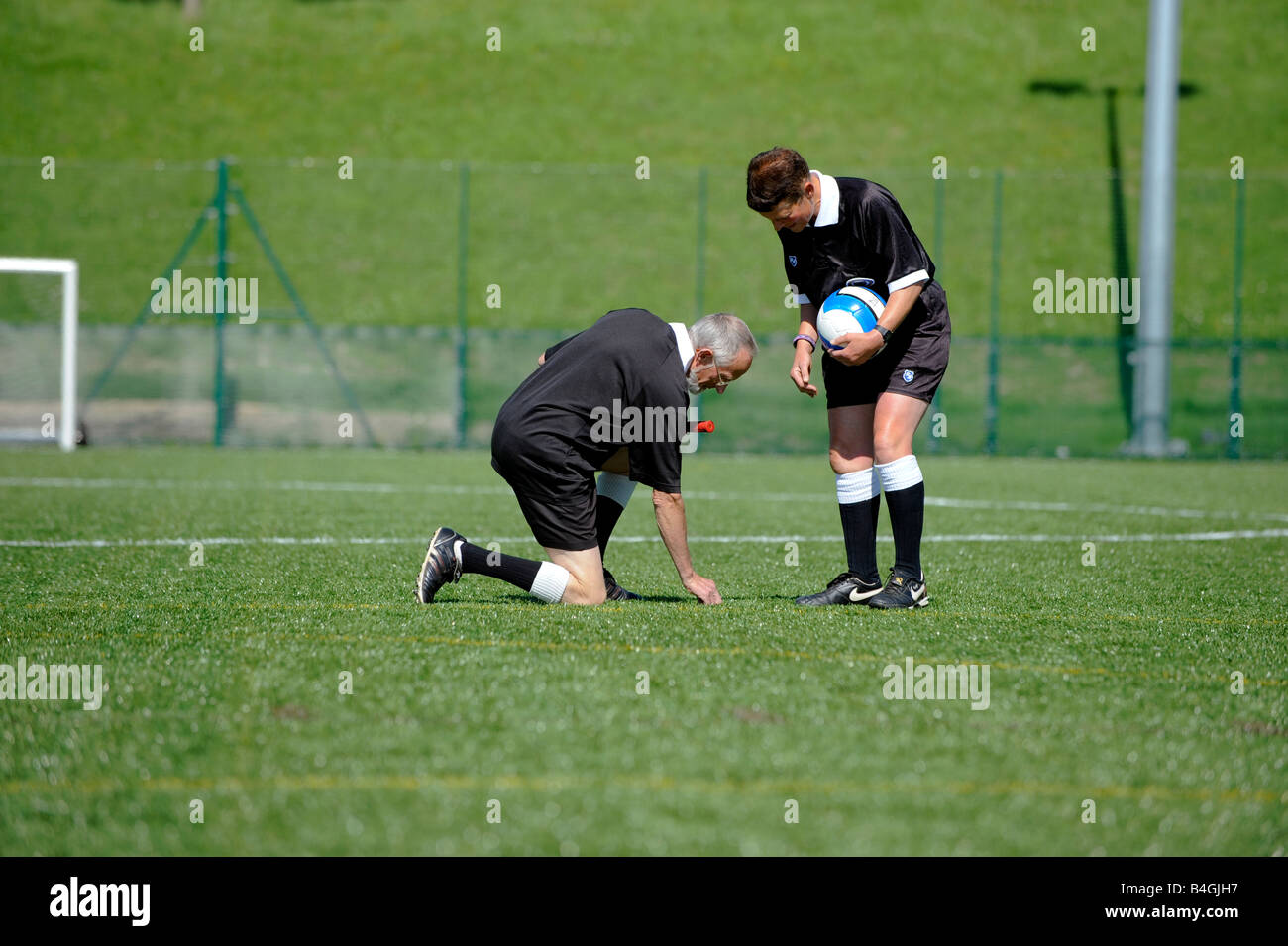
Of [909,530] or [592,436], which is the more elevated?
[592,436]

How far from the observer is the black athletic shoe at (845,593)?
17.9 ft

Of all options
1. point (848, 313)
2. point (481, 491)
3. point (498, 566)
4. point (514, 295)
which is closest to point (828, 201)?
point (848, 313)

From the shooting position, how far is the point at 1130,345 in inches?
677

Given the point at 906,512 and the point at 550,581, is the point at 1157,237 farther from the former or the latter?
the point at 550,581

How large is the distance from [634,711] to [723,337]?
1.83 m

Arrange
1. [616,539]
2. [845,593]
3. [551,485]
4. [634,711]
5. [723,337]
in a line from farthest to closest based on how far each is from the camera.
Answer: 1. [616,539]
2. [845,593]
3. [551,485]
4. [723,337]
5. [634,711]

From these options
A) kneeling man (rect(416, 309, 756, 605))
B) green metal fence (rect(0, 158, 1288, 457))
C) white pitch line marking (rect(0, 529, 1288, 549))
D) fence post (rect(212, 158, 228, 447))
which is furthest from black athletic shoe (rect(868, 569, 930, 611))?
fence post (rect(212, 158, 228, 447))

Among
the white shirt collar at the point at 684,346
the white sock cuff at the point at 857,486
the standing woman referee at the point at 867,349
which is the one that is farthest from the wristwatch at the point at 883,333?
the white shirt collar at the point at 684,346

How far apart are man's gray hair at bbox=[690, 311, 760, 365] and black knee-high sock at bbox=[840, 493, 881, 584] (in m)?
1.03

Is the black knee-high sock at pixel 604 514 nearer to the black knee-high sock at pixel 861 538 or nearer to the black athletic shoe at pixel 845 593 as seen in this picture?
the black athletic shoe at pixel 845 593

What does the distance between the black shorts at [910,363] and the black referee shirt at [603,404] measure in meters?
0.86

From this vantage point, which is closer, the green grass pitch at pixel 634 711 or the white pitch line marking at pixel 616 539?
the green grass pitch at pixel 634 711

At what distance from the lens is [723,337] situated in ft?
15.9

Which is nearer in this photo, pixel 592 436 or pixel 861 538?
pixel 592 436
